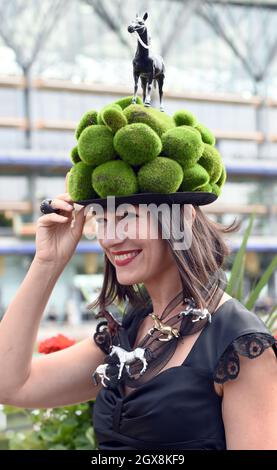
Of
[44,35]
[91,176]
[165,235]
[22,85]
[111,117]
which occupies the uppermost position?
[44,35]

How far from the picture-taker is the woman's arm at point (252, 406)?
1549 millimetres

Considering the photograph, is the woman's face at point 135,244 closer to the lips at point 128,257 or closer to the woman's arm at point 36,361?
the lips at point 128,257

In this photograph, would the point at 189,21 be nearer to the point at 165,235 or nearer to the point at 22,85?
the point at 22,85

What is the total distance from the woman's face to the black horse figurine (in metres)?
0.32

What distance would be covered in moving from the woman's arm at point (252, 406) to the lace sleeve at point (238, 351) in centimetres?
2

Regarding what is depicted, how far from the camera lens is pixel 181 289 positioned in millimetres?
1857

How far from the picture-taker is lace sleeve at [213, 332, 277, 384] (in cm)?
157

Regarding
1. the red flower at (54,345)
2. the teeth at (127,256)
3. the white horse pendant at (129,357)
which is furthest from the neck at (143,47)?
the red flower at (54,345)

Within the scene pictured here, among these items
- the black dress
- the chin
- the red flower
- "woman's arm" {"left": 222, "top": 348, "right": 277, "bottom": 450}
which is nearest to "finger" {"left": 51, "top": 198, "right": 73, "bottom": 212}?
the chin

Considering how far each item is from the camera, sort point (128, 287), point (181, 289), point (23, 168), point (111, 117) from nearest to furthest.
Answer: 1. point (111, 117)
2. point (181, 289)
3. point (128, 287)
4. point (23, 168)

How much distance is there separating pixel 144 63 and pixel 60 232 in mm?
519

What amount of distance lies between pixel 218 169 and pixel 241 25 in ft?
125

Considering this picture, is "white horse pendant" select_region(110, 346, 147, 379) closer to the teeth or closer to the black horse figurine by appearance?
the teeth

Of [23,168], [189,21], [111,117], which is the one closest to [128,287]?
[111,117]
